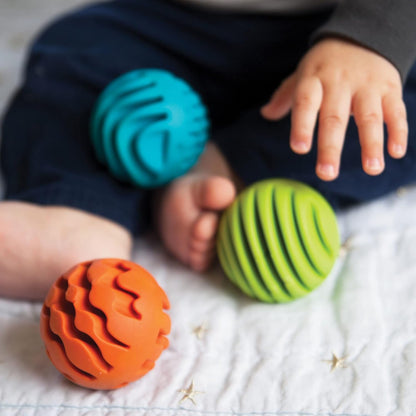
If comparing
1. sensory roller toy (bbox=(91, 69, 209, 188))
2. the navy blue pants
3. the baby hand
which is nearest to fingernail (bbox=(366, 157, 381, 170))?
the baby hand

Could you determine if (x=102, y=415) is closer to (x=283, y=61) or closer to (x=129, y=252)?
(x=129, y=252)

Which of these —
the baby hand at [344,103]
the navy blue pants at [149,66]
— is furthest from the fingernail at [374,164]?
the navy blue pants at [149,66]

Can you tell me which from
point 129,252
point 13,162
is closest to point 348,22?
point 129,252

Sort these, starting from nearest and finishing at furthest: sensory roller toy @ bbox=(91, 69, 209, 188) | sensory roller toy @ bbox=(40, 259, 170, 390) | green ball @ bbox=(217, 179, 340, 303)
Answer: sensory roller toy @ bbox=(40, 259, 170, 390), green ball @ bbox=(217, 179, 340, 303), sensory roller toy @ bbox=(91, 69, 209, 188)

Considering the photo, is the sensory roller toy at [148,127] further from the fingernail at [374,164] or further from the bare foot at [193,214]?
the fingernail at [374,164]

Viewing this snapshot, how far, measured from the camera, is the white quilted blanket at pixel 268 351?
555mm

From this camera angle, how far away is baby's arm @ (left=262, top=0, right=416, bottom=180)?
60cm

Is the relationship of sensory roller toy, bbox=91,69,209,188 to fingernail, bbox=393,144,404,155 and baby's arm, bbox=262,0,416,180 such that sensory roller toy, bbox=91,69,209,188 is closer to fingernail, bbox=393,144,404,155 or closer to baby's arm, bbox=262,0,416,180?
baby's arm, bbox=262,0,416,180

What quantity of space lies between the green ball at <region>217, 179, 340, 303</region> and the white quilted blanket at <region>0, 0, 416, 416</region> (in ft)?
0.15

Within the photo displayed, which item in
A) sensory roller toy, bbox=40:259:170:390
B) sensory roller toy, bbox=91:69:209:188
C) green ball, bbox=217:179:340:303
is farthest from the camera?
sensory roller toy, bbox=91:69:209:188

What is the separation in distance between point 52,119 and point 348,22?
48 centimetres

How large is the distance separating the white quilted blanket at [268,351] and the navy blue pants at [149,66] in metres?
0.10

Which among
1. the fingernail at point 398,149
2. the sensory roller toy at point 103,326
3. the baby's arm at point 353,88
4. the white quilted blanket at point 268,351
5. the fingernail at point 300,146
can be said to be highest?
the baby's arm at point 353,88

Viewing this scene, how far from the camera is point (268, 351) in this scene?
2.01 ft
